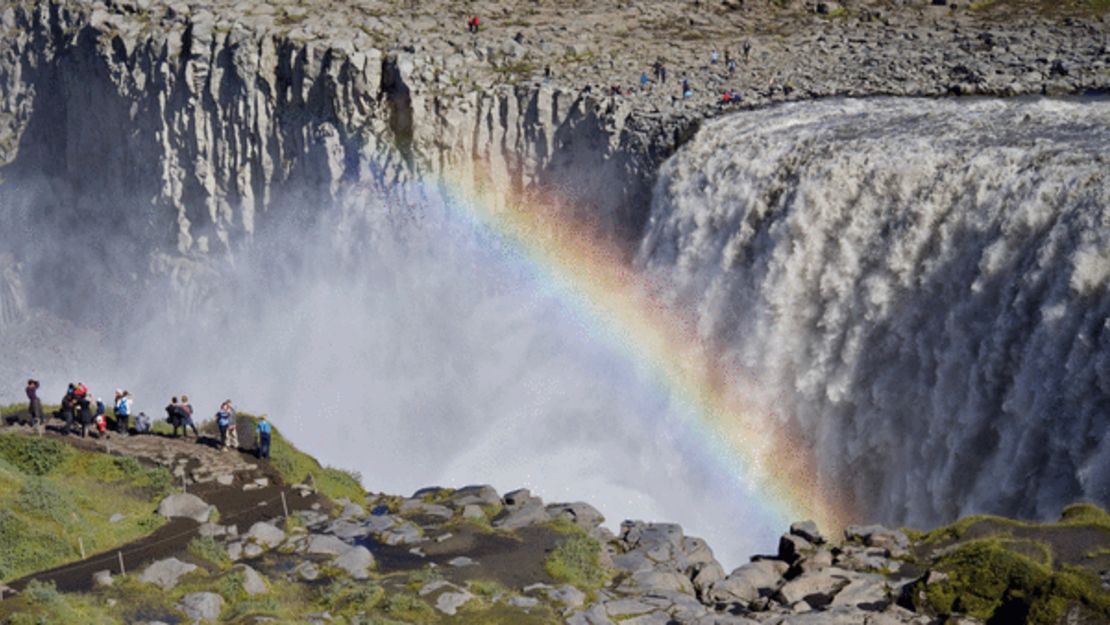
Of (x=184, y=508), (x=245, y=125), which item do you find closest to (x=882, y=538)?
(x=184, y=508)

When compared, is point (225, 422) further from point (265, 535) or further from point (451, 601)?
point (451, 601)

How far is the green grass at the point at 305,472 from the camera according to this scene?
3981cm

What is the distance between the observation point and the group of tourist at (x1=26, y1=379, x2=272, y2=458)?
40156 millimetres

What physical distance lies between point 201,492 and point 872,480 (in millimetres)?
20019

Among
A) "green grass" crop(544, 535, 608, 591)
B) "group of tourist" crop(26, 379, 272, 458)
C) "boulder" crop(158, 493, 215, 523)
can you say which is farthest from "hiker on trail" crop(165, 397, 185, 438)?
"green grass" crop(544, 535, 608, 591)

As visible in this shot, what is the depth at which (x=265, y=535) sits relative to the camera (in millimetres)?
35031

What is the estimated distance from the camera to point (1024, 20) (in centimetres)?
6181

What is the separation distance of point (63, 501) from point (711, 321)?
79.0ft

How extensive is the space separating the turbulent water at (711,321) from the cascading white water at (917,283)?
9cm

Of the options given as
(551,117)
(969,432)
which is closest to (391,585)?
(969,432)

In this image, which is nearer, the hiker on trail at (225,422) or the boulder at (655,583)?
the boulder at (655,583)

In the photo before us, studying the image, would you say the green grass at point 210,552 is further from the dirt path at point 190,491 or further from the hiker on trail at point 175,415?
the hiker on trail at point 175,415

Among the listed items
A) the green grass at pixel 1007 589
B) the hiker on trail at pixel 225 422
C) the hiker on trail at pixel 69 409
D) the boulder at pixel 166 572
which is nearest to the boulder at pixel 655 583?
the green grass at pixel 1007 589

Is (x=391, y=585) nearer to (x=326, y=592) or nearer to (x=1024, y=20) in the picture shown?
(x=326, y=592)
